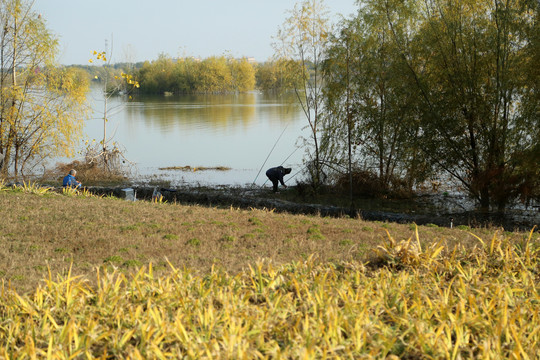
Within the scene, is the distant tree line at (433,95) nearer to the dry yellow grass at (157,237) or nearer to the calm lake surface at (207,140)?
the calm lake surface at (207,140)

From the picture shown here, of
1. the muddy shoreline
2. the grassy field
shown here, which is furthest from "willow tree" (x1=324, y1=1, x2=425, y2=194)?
the grassy field

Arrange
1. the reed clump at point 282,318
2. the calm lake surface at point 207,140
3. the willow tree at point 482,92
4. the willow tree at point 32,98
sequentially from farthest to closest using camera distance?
the calm lake surface at point 207,140, the willow tree at point 32,98, the willow tree at point 482,92, the reed clump at point 282,318

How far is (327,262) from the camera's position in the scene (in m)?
5.79

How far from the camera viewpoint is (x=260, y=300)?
4496 millimetres

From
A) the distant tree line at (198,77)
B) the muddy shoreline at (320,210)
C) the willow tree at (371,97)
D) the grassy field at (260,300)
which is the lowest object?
the muddy shoreline at (320,210)

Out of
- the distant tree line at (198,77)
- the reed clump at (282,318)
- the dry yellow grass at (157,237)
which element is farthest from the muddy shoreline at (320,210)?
the distant tree line at (198,77)

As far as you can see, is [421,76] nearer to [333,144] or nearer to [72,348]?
[333,144]

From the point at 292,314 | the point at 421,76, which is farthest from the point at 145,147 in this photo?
the point at 292,314

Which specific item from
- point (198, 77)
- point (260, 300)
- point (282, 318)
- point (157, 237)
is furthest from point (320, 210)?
point (198, 77)

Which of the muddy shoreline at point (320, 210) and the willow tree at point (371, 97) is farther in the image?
the willow tree at point (371, 97)

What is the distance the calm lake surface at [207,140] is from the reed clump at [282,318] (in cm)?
1298

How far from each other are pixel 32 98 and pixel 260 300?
1633 centimetres

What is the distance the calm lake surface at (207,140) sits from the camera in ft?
66.7

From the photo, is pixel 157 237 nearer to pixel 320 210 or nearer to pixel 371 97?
pixel 320 210
